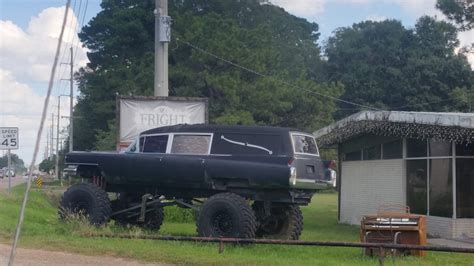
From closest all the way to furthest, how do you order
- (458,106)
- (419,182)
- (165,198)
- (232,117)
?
(165,198)
(419,182)
(232,117)
(458,106)

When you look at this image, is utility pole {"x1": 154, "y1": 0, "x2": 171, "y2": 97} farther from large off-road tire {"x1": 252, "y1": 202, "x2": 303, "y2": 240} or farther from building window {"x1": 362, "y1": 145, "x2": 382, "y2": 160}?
large off-road tire {"x1": 252, "y1": 202, "x2": 303, "y2": 240}

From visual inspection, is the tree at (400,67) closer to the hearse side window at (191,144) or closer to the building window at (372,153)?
the building window at (372,153)

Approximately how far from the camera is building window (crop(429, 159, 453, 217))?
19750 mm

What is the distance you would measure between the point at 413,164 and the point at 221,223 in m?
8.69

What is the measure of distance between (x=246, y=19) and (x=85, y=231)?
44055 mm

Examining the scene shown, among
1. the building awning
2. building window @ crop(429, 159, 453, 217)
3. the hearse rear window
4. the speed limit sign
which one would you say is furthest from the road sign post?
building window @ crop(429, 159, 453, 217)

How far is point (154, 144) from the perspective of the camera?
53.6 feet

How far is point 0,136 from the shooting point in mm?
24750

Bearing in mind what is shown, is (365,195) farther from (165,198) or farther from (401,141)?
(165,198)

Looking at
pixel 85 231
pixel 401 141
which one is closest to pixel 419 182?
pixel 401 141

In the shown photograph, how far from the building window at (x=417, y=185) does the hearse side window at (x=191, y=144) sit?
7.81m

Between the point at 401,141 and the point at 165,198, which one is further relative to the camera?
the point at 401,141

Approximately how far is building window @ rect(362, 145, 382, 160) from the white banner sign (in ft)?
17.8

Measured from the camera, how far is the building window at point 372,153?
2362 centimetres
